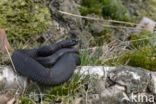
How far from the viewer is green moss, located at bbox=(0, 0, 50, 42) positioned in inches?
247

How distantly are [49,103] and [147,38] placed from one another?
2.03 metres

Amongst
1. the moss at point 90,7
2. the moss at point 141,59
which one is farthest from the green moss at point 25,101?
the moss at point 90,7

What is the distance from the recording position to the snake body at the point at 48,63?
16.3ft

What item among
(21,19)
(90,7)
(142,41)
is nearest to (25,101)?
(21,19)

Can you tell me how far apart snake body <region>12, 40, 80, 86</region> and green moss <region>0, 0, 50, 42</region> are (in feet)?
3.27

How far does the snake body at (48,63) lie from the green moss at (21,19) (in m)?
1.00

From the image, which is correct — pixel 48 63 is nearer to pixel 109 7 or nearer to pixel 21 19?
pixel 21 19

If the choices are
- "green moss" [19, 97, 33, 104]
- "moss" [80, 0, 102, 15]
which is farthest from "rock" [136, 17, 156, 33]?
"green moss" [19, 97, 33, 104]

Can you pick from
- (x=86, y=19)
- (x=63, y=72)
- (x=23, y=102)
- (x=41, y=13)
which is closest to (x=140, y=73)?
(x=63, y=72)

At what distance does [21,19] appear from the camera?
6.36 m

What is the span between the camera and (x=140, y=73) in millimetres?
5203

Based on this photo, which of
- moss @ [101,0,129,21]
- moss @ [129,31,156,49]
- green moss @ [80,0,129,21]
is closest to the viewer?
moss @ [129,31,156,49]

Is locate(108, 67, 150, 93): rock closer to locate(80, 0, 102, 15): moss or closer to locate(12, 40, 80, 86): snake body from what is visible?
locate(12, 40, 80, 86): snake body

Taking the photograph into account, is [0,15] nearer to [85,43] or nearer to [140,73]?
[85,43]
